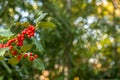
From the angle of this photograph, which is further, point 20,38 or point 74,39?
point 74,39

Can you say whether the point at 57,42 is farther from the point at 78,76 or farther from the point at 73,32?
the point at 78,76

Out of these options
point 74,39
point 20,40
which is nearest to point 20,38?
point 20,40

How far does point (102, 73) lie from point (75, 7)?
1378 millimetres

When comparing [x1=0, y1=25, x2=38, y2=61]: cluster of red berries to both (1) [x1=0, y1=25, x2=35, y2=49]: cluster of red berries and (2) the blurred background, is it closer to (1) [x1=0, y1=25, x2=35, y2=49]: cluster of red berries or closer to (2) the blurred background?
(1) [x1=0, y1=25, x2=35, y2=49]: cluster of red berries

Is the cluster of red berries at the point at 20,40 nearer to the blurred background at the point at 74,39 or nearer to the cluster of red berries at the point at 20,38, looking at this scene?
the cluster of red berries at the point at 20,38

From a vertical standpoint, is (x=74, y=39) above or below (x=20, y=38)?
above

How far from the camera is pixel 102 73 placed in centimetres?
614

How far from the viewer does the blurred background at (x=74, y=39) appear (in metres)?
4.00

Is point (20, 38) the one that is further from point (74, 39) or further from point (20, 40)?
point (74, 39)

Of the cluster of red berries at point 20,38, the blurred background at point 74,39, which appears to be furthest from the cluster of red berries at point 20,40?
the blurred background at point 74,39

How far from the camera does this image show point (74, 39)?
16.2 feet

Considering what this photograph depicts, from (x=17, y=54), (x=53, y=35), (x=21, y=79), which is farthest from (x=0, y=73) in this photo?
(x=17, y=54)

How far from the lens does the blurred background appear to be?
4004mm

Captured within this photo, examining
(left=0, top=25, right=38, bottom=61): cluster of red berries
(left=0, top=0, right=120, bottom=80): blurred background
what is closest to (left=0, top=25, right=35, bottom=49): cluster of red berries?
(left=0, top=25, right=38, bottom=61): cluster of red berries
